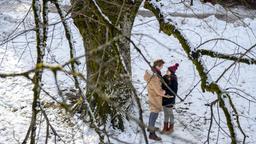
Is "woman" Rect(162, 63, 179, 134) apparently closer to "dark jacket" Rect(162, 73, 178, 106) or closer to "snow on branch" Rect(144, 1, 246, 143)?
"dark jacket" Rect(162, 73, 178, 106)

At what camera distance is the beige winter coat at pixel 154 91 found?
7.12 meters

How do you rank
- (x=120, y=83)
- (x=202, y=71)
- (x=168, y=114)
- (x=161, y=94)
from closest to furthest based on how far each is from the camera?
(x=202, y=71), (x=120, y=83), (x=161, y=94), (x=168, y=114)

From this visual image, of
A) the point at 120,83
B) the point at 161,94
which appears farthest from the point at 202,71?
the point at 161,94

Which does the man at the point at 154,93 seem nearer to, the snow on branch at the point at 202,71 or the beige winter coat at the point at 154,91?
the beige winter coat at the point at 154,91

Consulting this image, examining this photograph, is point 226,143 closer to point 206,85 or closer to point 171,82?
point 171,82

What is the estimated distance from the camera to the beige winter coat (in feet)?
23.4

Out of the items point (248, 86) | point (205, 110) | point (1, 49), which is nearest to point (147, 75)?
point (205, 110)

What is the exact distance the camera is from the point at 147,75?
713cm

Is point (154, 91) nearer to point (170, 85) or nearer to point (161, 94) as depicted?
point (161, 94)

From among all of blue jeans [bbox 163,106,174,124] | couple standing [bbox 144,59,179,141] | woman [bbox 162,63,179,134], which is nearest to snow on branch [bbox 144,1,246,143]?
couple standing [bbox 144,59,179,141]

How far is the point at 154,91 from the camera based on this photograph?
724 centimetres

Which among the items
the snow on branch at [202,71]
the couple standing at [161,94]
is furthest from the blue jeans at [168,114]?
the snow on branch at [202,71]

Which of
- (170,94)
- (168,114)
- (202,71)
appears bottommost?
(168,114)

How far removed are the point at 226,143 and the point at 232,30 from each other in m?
5.97
